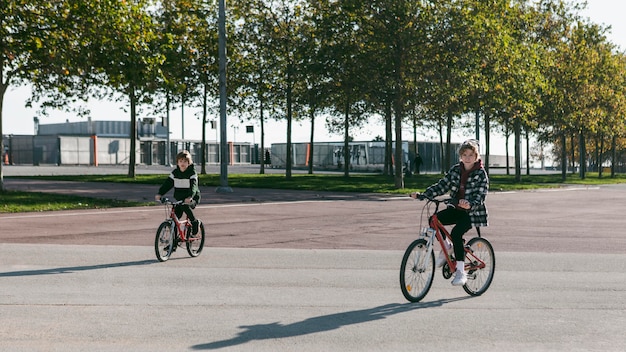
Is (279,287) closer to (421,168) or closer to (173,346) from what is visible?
(173,346)

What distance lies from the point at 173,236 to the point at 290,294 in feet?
10.4

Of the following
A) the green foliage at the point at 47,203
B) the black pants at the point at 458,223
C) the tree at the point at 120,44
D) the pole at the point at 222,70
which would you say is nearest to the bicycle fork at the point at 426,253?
the black pants at the point at 458,223

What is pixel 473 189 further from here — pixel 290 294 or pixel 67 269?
pixel 67 269

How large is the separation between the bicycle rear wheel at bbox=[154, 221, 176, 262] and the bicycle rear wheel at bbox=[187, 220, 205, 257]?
327mm

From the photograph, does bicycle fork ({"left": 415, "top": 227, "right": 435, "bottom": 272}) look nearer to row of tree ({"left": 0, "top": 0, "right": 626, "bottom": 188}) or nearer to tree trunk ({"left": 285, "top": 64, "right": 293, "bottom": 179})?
row of tree ({"left": 0, "top": 0, "right": 626, "bottom": 188})

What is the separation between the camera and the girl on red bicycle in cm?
765

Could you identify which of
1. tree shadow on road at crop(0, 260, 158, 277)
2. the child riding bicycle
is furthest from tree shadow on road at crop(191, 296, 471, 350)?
the child riding bicycle

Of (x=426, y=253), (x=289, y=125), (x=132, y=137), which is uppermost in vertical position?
(x=289, y=125)

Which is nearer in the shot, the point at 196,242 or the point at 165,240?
the point at 165,240

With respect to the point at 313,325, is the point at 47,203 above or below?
above

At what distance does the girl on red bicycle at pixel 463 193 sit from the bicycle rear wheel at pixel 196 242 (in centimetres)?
432

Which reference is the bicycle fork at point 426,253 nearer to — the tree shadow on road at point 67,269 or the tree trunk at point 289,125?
the tree shadow on road at point 67,269

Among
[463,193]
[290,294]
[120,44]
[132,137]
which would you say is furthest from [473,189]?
[132,137]

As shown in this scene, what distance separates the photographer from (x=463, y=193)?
7746 mm
